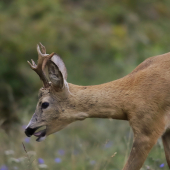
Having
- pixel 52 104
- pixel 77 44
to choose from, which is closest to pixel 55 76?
pixel 52 104

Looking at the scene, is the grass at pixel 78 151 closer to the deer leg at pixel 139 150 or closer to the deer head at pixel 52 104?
Answer: the deer leg at pixel 139 150

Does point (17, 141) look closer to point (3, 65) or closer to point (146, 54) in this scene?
point (3, 65)

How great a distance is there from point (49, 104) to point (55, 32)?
640cm

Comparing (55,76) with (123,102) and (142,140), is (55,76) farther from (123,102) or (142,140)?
(142,140)

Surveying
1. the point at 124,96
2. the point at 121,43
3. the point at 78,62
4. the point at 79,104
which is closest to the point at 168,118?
the point at 124,96

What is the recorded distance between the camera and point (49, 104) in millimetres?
5418

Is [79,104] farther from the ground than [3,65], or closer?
farther from the ground

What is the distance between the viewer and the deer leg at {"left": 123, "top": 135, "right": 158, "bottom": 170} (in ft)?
15.8

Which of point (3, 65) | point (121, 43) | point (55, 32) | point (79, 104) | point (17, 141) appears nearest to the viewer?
point (79, 104)

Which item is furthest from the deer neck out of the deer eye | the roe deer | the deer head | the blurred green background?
the blurred green background

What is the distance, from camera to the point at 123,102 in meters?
5.05

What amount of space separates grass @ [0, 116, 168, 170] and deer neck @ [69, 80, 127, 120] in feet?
1.27

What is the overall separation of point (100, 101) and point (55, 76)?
609 mm

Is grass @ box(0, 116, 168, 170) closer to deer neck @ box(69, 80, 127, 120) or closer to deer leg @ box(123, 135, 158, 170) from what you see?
deer leg @ box(123, 135, 158, 170)
